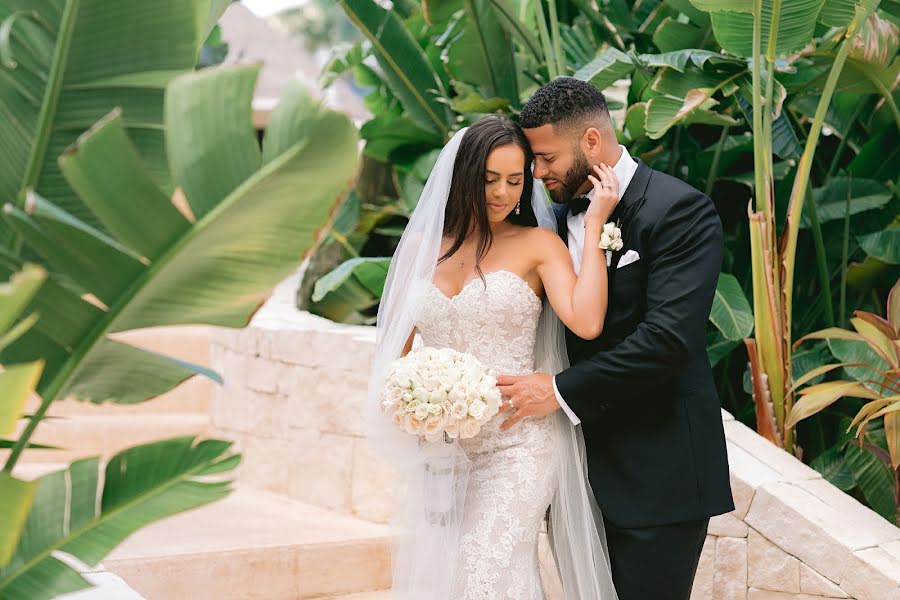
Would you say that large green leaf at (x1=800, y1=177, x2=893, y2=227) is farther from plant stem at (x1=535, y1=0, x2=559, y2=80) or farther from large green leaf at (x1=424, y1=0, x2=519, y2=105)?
large green leaf at (x1=424, y1=0, x2=519, y2=105)

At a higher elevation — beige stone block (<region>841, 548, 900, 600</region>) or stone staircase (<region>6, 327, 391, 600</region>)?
beige stone block (<region>841, 548, 900, 600</region>)

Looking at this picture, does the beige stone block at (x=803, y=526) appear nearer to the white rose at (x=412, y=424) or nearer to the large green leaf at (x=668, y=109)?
the large green leaf at (x=668, y=109)

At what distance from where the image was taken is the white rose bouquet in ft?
9.07

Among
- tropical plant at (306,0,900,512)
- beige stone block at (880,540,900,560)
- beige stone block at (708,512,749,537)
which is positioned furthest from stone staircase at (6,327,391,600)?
beige stone block at (880,540,900,560)

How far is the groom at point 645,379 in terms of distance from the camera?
9.41ft

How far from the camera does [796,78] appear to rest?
4961mm

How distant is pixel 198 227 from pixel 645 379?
1580mm

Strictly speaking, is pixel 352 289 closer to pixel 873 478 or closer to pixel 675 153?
pixel 675 153

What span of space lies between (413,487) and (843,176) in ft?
10.7

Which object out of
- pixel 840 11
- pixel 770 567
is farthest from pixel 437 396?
pixel 840 11

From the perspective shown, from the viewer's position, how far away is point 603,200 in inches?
117

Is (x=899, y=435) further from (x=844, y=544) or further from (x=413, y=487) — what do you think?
(x=413, y=487)

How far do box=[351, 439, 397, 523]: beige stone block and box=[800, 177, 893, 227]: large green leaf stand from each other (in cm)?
233

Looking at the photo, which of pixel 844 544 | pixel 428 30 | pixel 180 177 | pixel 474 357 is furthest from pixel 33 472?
pixel 180 177
